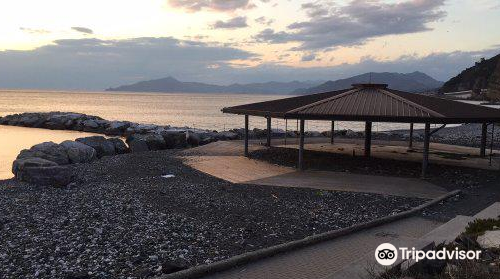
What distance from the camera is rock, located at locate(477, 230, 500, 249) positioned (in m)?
6.58

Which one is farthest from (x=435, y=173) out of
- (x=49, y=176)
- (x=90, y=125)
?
(x=90, y=125)

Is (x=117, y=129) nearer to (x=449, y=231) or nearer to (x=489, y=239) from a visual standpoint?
(x=449, y=231)

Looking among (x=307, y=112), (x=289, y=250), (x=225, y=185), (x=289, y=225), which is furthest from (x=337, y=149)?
(x=289, y=250)

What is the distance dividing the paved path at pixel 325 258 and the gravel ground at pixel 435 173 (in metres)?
2.11

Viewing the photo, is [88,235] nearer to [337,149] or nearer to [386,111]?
[386,111]

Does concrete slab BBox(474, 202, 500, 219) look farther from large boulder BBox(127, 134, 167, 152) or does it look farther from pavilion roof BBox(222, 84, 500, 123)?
large boulder BBox(127, 134, 167, 152)

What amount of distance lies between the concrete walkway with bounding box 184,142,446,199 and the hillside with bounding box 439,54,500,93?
104986mm

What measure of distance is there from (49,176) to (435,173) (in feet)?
45.9

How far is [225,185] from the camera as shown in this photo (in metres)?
14.2

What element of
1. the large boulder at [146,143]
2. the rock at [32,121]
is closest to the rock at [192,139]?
the large boulder at [146,143]

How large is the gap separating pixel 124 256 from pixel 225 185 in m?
6.61

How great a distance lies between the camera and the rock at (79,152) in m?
21.0

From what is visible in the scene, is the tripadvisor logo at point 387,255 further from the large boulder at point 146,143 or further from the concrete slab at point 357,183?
the large boulder at point 146,143

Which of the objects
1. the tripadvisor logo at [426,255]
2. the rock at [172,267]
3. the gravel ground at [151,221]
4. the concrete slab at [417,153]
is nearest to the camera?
the tripadvisor logo at [426,255]
